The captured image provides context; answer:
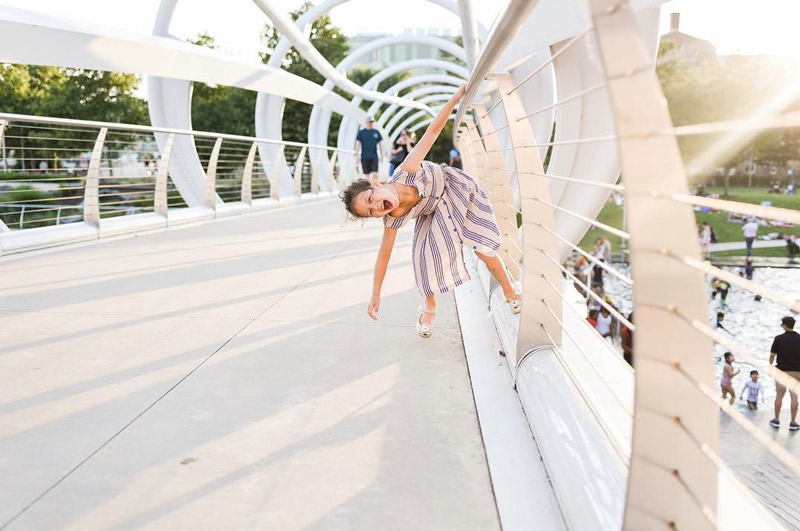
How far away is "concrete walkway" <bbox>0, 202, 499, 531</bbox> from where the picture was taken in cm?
202

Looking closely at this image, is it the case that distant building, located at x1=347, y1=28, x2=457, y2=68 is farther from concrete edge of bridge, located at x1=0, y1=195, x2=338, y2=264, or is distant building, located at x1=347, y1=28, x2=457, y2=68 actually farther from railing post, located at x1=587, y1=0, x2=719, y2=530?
railing post, located at x1=587, y1=0, x2=719, y2=530

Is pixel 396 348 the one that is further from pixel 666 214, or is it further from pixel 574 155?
pixel 574 155

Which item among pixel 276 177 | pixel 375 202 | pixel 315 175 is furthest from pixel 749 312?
pixel 375 202

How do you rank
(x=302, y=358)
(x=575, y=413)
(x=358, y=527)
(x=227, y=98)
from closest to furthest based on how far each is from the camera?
(x=358, y=527) → (x=575, y=413) → (x=302, y=358) → (x=227, y=98)

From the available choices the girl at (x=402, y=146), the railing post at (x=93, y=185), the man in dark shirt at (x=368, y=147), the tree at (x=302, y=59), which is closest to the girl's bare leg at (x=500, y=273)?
the railing post at (x=93, y=185)

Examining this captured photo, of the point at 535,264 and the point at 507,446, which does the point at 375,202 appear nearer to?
the point at 535,264

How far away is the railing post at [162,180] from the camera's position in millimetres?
9094

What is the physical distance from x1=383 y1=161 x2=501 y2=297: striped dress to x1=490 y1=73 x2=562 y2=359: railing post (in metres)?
0.80

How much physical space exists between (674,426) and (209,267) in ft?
17.6

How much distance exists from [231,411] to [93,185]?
227 inches

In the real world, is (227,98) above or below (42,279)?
above

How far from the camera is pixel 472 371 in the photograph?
324cm

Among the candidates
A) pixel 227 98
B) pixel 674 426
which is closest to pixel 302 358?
pixel 674 426

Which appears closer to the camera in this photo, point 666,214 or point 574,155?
point 666,214
